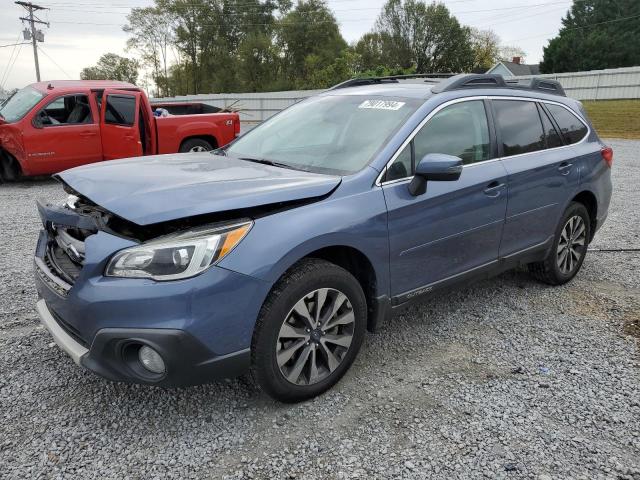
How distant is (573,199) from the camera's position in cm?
454

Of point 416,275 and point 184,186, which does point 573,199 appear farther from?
point 184,186

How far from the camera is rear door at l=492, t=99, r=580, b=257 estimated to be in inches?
152

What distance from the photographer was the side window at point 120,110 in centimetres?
952

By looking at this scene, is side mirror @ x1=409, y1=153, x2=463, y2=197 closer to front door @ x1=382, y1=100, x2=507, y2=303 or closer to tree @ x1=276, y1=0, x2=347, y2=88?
front door @ x1=382, y1=100, x2=507, y2=303

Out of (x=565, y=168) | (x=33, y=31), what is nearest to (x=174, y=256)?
(x=565, y=168)

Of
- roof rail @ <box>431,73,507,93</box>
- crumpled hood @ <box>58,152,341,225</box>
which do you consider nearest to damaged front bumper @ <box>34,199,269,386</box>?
crumpled hood @ <box>58,152,341,225</box>

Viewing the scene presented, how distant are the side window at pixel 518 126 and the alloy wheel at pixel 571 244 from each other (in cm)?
82

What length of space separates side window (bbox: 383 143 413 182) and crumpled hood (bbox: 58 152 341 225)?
350 millimetres

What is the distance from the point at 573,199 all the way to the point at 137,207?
3.68 m

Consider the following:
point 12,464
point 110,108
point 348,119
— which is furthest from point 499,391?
point 110,108

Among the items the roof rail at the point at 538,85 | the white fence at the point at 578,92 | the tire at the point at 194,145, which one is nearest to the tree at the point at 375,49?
the white fence at the point at 578,92

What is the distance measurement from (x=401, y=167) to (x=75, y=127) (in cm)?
787

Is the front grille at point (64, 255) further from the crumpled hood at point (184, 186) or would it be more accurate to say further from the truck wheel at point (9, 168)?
the truck wheel at point (9, 168)

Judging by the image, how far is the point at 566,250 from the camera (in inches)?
182
